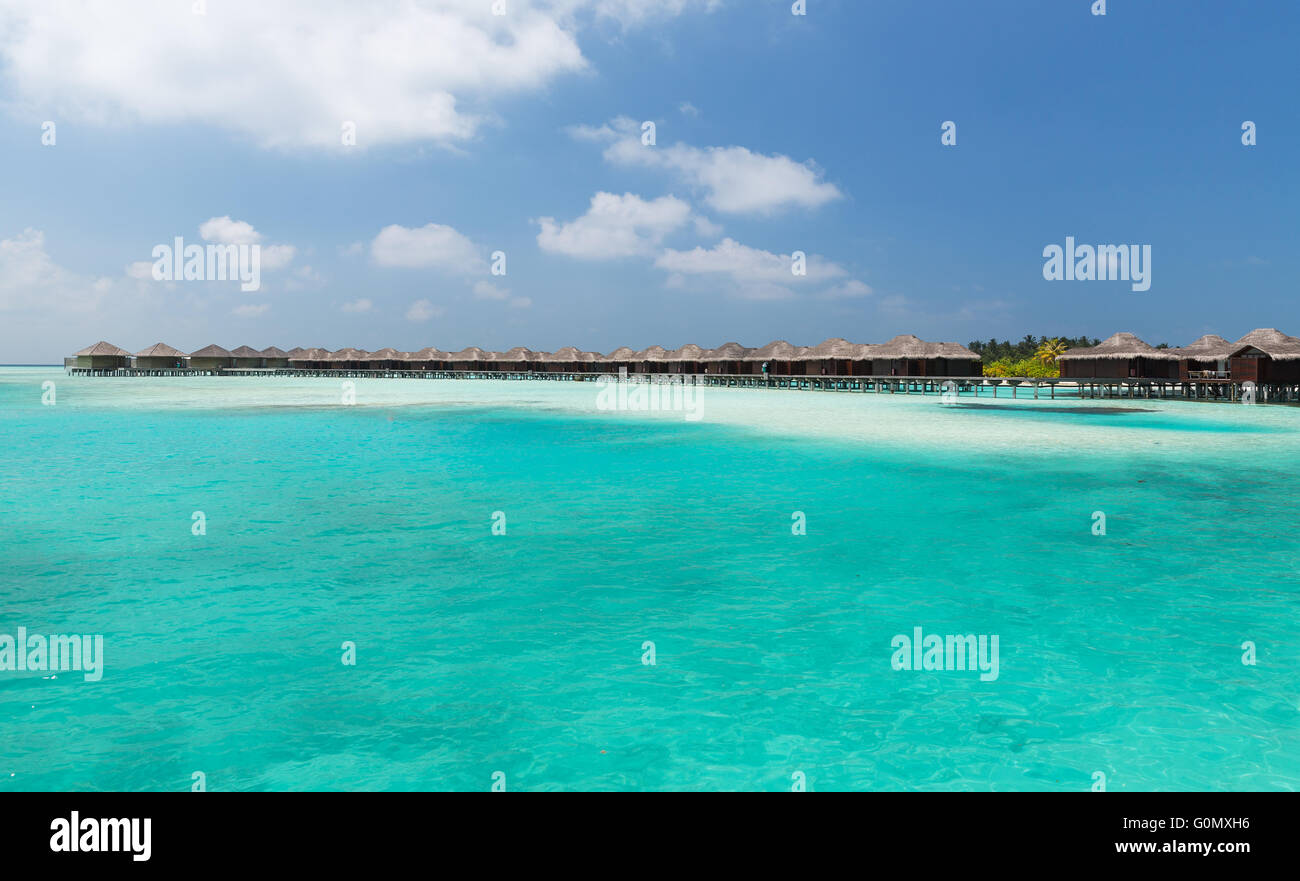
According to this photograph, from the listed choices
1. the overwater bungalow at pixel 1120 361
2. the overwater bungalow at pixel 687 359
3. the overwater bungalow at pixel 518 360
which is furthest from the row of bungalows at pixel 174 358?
the overwater bungalow at pixel 1120 361

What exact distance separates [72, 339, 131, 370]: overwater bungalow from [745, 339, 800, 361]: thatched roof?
2235 inches

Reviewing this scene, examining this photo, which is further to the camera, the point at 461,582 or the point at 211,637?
the point at 461,582

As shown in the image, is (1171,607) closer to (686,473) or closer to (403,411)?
(686,473)

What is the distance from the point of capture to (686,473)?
1296 cm

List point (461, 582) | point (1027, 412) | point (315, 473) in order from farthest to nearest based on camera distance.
→ point (1027, 412) < point (315, 473) < point (461, 582)

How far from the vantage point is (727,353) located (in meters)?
57.8

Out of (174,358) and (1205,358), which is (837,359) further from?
(174,358)

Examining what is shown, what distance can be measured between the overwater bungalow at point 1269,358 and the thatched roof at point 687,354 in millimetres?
33197

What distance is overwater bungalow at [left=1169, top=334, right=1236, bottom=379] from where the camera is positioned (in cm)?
4062

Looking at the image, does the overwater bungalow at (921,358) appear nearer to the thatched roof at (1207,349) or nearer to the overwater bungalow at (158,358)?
the thatched roof at (1207,349)

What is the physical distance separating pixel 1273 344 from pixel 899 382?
1814 centimetres
